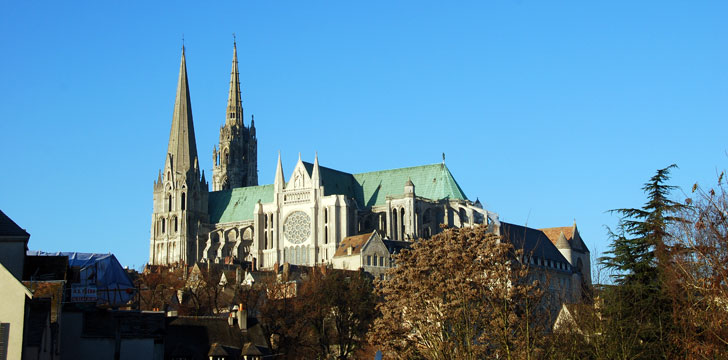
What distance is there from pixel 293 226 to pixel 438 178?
17944 millimetres

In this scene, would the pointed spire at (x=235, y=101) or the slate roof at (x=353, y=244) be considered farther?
the pointed spire at (x=235, y=101)

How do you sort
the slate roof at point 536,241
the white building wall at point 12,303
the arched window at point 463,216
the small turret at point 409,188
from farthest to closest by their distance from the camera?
1. the arched window at point 463,216
2. the small turret at point 409,188
3. the slate roof at point 536,241
4. the white building wall at point 12,303

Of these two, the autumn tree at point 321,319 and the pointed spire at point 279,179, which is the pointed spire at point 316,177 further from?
the autumn tree at point 321,319

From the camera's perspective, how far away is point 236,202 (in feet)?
473

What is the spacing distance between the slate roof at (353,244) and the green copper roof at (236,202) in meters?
26.9

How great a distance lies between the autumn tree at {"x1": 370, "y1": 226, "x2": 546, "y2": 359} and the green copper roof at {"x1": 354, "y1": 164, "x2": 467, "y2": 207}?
271ft

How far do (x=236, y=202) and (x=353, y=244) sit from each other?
122ft

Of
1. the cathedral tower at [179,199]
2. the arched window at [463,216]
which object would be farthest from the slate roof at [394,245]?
the cathedral tower at [179,199]

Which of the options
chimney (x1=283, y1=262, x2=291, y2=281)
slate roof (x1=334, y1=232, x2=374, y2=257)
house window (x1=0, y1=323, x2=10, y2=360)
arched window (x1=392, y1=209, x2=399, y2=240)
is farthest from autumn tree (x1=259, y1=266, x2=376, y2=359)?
arched window (x1=392, y1=209, x2=399, y2=240)

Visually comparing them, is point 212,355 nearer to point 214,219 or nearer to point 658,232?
point 658,232

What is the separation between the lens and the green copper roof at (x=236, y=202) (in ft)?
463

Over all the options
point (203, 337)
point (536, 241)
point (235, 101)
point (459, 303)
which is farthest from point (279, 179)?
point (459, 303)

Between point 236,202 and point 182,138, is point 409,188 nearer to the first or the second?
point 236,202

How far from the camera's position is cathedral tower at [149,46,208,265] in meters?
140
